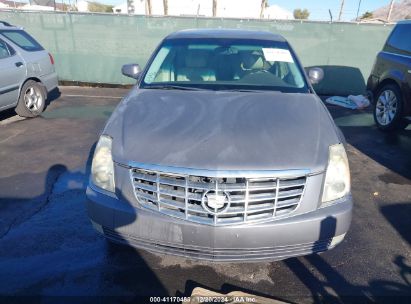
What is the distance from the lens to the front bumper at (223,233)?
207 centimetres

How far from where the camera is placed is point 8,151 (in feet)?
15.7

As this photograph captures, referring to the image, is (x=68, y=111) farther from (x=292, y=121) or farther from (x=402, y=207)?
(x=402, y=207)

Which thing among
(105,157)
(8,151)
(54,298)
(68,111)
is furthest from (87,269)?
(68,111)

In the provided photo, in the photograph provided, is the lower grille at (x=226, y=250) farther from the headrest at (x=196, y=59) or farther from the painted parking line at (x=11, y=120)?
the painted parking line at (x=11, y=120)

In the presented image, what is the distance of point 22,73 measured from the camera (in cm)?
608

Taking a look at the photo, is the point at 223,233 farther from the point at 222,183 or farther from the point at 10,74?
the point at 10,74

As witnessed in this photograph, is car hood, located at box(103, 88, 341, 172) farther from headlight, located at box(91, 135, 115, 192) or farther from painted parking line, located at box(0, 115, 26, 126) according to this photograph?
painted parking line, located at box(0, 115, 26, 126)

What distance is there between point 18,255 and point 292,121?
2.42m

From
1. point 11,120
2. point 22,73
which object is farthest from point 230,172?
point 11,120

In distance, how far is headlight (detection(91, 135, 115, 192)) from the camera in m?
2.27

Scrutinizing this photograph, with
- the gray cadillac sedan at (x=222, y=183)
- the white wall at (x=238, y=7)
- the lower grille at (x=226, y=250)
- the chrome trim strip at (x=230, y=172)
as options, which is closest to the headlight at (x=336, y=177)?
the gray cadillac sedan at (x=222, y=183)

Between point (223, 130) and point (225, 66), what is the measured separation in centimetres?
136

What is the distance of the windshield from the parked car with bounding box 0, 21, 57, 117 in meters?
3.55

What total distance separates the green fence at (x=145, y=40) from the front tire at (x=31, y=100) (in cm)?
319
